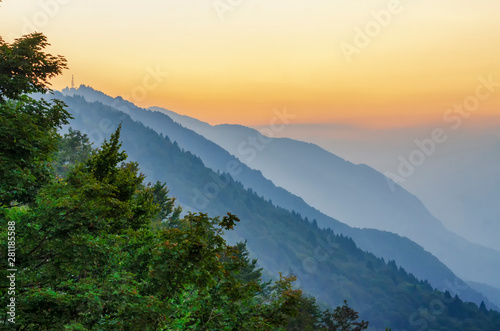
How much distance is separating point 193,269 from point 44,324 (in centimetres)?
398

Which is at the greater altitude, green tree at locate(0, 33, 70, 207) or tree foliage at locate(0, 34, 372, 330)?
green tree at locate(0, 33, 70, 207)

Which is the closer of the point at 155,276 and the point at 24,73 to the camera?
the point at 155,276

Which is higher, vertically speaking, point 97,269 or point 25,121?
point 25,121

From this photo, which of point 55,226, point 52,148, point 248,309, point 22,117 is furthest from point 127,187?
point 248,309

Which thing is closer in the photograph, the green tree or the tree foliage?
the tree foliage

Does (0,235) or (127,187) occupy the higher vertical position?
(127,187)

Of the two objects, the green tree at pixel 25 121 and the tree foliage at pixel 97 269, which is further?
the green tree at pixel 25 121

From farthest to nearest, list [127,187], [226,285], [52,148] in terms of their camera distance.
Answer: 1. [127,187]
2. [52,148]
3. [226,285]

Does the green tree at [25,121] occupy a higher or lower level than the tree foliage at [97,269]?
higher

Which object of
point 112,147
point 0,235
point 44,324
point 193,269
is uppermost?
point 112,147

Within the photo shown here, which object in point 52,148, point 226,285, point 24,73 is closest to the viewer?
point 226,285

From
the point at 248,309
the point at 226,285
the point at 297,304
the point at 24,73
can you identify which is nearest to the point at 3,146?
the point at 24,73

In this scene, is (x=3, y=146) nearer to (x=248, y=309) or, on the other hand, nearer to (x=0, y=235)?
(x=0, y=235)

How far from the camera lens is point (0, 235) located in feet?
32.9
